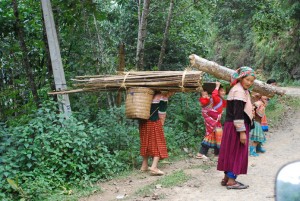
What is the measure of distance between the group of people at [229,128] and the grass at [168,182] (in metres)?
0.30

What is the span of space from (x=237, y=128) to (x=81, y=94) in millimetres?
4826

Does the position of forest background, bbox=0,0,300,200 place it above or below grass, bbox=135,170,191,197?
above

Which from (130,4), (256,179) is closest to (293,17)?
(130,4)

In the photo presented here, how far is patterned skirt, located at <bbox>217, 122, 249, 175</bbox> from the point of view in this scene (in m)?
5.25

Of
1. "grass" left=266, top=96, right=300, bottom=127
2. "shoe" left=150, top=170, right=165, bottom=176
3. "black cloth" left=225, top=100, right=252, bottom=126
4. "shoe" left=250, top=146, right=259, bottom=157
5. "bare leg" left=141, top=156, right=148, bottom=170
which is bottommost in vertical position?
"grass" left=266, top=96, right=300, bottom=127

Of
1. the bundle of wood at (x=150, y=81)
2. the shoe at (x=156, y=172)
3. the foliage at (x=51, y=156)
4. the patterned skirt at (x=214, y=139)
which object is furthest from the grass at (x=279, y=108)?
the foliage at (x=51, y=156)

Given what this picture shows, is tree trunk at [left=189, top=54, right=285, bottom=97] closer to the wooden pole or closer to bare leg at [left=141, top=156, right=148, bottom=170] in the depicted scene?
bare leg at [left=141, top=156, right=148, bottom=170]

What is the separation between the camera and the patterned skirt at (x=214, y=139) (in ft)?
24.6

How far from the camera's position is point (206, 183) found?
5.84 m

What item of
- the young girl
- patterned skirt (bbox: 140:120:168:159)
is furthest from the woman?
the young girl

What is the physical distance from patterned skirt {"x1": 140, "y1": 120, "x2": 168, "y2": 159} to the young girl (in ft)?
4.21

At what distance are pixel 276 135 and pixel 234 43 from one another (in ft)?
78.9

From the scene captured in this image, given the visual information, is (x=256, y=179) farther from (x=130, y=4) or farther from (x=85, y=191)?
(x=130, y=4)

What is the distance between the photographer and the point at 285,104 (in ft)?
52.9
